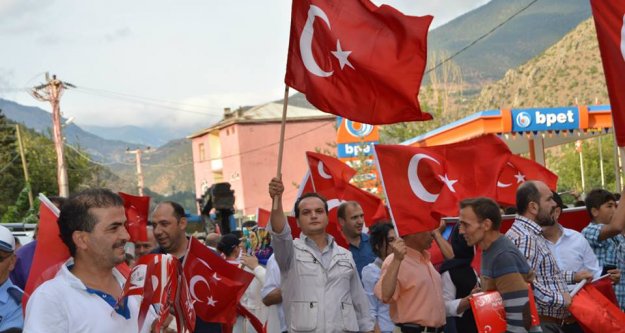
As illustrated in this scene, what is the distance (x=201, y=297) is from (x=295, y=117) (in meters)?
75.5

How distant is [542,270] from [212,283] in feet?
8.17

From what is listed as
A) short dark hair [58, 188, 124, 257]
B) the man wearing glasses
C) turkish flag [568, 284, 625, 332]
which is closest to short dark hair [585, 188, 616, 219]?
turkish flag [568, 284, 625, 332]

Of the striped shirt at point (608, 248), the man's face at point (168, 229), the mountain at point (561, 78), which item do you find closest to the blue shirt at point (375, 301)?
the man's face at point (168, 229)

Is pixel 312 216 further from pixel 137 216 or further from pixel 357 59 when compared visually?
pixel 137 216

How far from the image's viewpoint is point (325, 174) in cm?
1315

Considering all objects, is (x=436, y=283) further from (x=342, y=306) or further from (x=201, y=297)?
(x=201, y=297)

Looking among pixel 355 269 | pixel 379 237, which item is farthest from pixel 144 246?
pixel 355 269

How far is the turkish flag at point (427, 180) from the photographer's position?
342 inches

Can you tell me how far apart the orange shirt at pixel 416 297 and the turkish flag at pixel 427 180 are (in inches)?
13.9

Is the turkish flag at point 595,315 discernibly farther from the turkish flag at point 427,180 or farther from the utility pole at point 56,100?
the utility pole at point 56,100

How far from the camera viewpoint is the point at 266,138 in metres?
83.2

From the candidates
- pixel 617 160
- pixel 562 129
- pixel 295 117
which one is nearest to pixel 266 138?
pixel 295 117

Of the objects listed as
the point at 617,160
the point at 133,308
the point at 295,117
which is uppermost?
the point at 295,117

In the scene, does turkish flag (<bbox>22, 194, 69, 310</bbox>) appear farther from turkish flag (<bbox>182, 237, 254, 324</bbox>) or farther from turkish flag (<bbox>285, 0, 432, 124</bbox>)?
turkish flag (<bbox>285, 0, 432, 124</bbox>)
